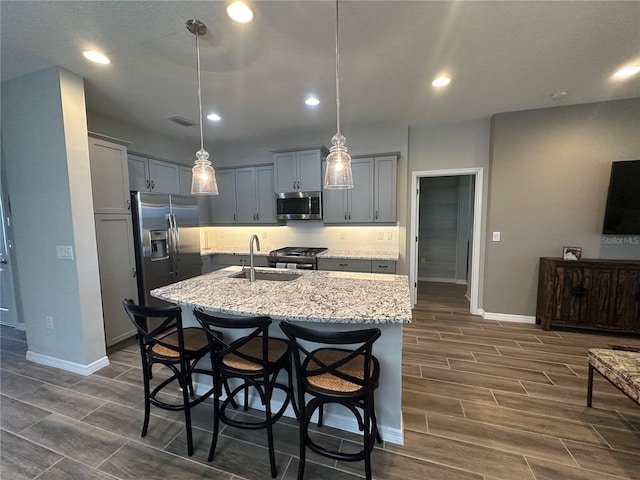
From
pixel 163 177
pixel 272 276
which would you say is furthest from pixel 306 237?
pixel 163 177

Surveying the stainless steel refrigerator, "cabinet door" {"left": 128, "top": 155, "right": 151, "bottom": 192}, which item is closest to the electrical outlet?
the stainless steel refrigerator

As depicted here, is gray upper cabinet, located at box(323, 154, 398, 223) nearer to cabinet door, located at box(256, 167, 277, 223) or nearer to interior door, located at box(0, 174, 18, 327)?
cabinet door, located at box(256, 167, 277, 223)

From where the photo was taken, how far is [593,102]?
327 centimetres

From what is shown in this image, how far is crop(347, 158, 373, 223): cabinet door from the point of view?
13.3 ft

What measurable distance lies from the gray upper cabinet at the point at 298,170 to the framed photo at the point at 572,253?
341cm

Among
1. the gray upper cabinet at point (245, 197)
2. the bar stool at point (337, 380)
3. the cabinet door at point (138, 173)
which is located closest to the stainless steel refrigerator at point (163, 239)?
the cabinet door at point (138, 173)

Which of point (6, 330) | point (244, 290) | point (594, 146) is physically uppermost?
point (594, 146)

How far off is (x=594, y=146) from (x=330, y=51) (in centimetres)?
358

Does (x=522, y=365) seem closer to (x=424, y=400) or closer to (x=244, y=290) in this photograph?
(x=424, y=400)

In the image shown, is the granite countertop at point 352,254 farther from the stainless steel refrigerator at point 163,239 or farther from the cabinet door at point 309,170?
the cabinet door at point 309,170

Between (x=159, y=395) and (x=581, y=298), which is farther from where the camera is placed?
(x=581, y=298)

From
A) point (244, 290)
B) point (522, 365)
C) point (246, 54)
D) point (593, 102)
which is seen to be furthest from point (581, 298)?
point (246, 54)

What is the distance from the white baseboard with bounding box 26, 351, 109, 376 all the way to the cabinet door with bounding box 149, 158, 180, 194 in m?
2.29

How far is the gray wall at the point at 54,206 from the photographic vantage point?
2484 millimetres
